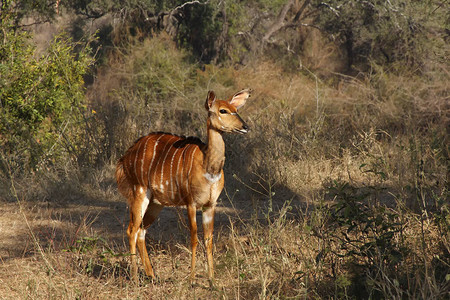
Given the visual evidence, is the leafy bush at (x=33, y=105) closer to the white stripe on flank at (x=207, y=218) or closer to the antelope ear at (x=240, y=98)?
the antelope ear at (x=240, y=98)

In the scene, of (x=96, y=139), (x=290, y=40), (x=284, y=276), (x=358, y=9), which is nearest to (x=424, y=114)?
(x=96, y=139)

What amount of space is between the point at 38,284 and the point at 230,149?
4.54 metres

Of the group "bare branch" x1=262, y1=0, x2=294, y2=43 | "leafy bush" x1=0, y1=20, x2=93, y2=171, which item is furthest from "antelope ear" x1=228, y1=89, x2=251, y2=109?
"bare branch" x1=262, y1=0, x2=294, y2=43

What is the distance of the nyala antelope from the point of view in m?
4.06

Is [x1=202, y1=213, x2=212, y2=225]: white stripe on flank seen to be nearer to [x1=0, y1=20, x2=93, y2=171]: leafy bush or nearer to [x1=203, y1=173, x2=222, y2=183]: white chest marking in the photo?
[x1=203, y1=173, x2=222, y2=183]: white chest marking

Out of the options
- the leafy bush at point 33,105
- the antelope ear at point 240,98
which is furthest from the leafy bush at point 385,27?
the antelope ear at point 240,98

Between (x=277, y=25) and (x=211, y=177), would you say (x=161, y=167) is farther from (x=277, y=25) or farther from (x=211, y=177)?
(x=277, y=25)

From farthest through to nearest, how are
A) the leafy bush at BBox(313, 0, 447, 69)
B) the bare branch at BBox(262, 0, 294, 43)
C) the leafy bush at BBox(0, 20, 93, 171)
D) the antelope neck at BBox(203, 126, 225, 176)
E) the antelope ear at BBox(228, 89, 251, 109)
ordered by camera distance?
1. the bare branch at BBox(262, 0, 294, 43)
2. the leafy bush at BBox(313, 0, 447, 69)
3. the leafy bush at BBox(0, 20, 93, 171)
4. the antelope ear at BBox(228, 89, 251, 109)
5. the antelope neck at BBox(203, 126, 225, 176)

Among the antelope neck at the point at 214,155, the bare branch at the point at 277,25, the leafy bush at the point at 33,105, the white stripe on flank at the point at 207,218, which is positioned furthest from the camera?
the bare branch at the point at 277,25

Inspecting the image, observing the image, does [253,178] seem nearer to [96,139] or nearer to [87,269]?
[96,139]

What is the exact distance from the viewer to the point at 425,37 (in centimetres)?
1482

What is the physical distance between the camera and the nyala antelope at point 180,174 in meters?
4.06

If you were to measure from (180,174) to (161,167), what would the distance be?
0.67 feet

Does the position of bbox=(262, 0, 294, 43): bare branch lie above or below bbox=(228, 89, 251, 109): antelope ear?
below
